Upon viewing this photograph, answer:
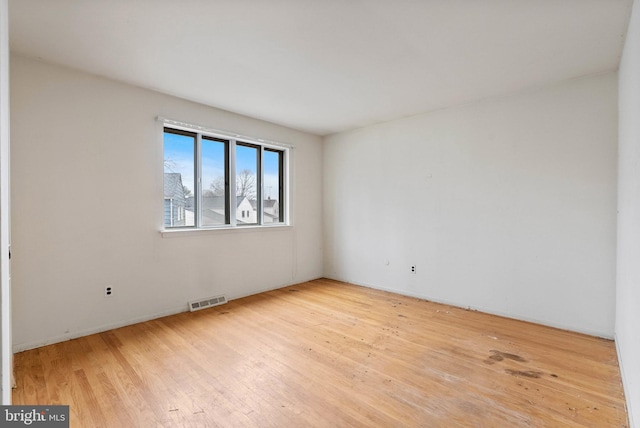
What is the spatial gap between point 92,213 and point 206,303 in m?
1.59

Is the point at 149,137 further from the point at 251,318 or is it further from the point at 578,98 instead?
the point at 578,98

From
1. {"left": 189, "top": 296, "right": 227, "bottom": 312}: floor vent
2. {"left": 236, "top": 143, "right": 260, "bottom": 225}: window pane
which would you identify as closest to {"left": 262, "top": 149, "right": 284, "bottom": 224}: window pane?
{"left": 236, "top": 143, "right": 260, "bottom": 225}: window pane

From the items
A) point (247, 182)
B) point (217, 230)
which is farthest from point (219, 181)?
point (217, 230)

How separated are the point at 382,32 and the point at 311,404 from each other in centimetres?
262

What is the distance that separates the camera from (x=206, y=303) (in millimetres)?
3701

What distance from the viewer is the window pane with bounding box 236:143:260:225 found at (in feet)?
14.0

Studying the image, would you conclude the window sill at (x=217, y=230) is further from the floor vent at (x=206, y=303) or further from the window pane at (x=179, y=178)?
the floor vent at (x=206, y=303)

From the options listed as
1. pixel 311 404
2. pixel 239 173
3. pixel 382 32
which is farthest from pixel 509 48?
pixel 239 173

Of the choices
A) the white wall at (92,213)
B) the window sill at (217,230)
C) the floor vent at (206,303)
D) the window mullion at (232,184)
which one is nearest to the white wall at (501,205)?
the window sill at (217,230)

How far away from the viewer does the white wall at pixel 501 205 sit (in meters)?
2.87

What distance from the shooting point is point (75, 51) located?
2.46 metres

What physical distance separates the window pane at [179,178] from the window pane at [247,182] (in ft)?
2.19

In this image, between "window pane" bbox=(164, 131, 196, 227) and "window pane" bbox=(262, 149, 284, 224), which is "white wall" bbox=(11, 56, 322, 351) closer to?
"window pane" bbox=(164, 131, 196, 227)

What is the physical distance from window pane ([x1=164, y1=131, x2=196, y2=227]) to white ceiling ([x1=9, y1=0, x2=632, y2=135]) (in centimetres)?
58
